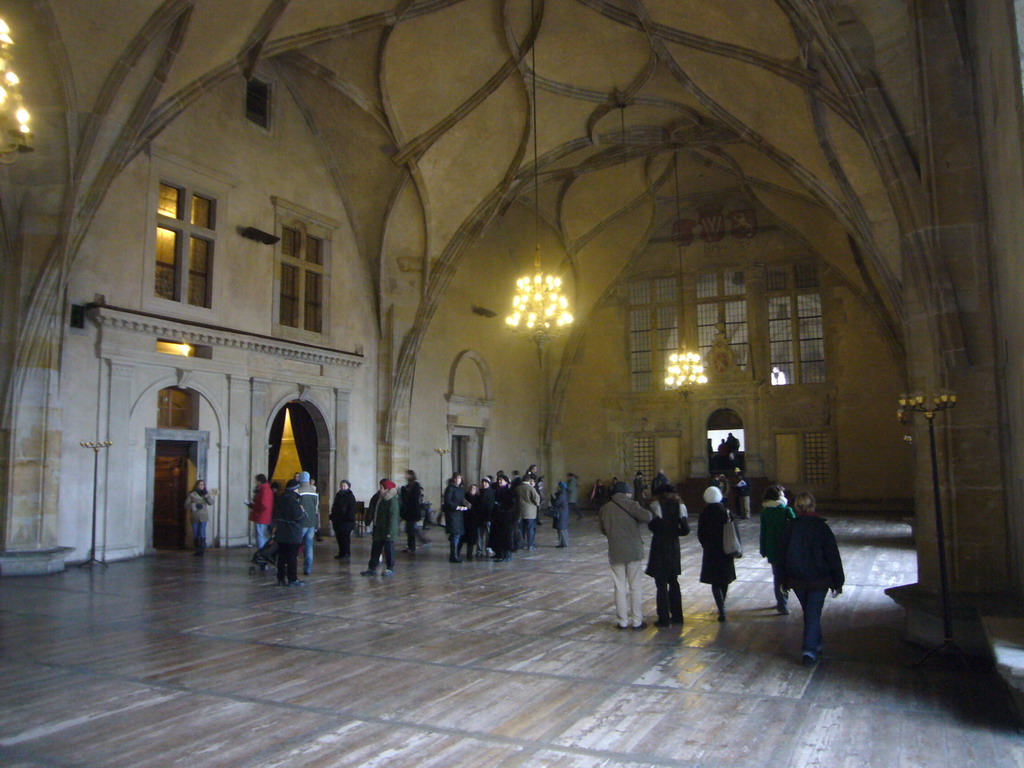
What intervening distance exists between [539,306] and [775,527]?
6851 mm

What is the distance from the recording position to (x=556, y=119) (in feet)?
51.9

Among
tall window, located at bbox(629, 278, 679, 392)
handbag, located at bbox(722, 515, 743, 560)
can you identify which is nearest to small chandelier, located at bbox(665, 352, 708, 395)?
tall window, located at bbox(629, 278, 679, 392)

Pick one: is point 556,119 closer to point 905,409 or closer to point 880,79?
point 880,79

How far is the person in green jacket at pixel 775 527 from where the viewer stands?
22.2 ft

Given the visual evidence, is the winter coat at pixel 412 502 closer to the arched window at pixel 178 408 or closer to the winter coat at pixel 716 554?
the arched window at pixel 178 408

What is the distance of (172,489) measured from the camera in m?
13.1

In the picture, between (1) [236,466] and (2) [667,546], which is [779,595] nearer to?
(2) [667,546]

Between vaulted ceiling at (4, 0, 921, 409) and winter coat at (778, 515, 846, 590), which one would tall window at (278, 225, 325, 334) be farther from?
winter coat at (778, 515, 846, 590)

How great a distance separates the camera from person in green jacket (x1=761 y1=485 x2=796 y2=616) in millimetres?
6781

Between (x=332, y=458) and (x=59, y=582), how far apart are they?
6571mm

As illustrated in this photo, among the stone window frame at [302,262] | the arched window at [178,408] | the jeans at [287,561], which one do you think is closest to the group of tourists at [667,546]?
the jeans at [287,561]

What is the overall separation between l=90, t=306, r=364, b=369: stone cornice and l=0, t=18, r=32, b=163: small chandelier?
6.42 metres

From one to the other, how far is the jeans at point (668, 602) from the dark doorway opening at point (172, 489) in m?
9.00

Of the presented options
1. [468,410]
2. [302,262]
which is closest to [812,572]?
[302,262]
